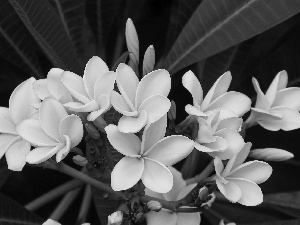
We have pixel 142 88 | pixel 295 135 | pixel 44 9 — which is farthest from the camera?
pixel 295 135

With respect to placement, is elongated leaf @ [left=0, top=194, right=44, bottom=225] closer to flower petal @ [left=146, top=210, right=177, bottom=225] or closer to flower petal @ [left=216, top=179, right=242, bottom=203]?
flower petal @ [left=146, top=210, right=177, bottom=225]

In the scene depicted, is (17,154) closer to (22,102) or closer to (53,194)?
(22,102)

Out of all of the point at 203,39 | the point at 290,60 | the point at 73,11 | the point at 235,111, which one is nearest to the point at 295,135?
the point at 290,60

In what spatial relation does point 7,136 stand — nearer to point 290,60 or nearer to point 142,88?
point 142,88

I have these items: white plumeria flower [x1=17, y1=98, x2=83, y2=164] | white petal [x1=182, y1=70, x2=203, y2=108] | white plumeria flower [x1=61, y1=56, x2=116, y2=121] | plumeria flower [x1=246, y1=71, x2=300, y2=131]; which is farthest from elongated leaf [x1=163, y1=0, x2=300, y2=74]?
white plumeria flower [x1=17, y1=98, x2=83, y2=164]

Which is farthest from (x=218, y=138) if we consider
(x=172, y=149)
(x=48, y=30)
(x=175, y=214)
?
(x=48, y=30)

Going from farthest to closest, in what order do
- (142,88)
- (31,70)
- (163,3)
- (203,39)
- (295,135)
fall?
(163,3)
(295,135)
(31,70)
(203,39)
(142,88)
